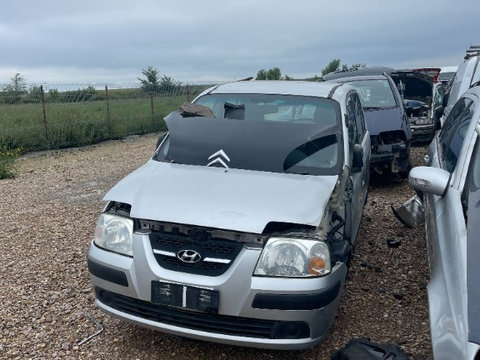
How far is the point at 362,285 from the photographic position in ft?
13.8

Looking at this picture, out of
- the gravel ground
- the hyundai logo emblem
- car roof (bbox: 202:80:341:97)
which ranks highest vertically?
car roof (bbox: 202:80:341:97)

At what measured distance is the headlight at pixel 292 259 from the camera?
2.71m

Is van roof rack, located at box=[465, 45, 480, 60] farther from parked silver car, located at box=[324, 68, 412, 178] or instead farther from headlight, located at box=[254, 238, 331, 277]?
headlight, located at box=[254, 238, 331, 277]

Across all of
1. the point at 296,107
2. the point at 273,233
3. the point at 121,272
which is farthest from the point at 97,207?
the point at 273,233

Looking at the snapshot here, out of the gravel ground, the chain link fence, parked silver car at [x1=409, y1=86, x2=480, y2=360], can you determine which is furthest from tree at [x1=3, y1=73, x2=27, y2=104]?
parked silver car at [x1=409, y1=86, x2=480, y2=360]

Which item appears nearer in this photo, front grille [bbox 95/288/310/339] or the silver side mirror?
front grille [bbox 95/288/310/339]

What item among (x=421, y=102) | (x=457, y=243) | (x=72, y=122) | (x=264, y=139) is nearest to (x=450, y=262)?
(x=457, y=243)

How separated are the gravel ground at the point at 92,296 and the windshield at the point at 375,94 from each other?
5.65ft

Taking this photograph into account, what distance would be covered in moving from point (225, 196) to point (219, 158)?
710 millimetres

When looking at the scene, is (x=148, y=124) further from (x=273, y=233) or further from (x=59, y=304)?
(x=273, y=233)

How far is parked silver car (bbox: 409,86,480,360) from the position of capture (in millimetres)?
1930

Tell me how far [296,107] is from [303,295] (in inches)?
81.4

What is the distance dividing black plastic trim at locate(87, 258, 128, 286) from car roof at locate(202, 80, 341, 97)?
2171 millimetres

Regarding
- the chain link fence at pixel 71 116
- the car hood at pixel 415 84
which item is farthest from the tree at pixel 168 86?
the car hood at pixel 415 84
